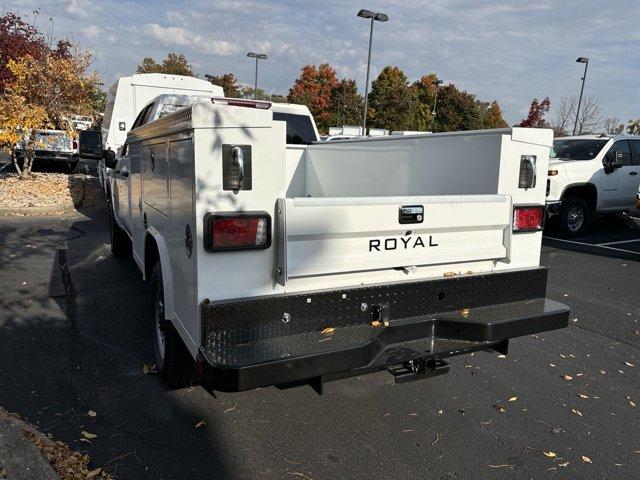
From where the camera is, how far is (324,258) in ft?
9.35

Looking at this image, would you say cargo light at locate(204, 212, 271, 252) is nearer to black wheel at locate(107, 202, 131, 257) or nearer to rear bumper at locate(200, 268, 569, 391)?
rear bumper at locate(200, 268, 569, 391)

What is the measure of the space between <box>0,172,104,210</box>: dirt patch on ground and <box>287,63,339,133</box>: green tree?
3966 centimetres

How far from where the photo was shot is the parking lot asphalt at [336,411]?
9.67ft

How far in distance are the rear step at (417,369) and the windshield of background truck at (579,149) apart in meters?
9.42

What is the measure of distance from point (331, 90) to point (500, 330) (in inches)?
2160

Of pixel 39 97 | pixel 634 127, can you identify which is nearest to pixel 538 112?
pixel 634 127

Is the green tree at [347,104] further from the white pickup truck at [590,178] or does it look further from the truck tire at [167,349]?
the truck tire at [167,349]

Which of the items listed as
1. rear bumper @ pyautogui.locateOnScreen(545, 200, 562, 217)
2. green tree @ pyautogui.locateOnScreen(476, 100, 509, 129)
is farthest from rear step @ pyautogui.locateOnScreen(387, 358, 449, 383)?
green tree @ pyautogui.locateOnScreen(476, 100, 509, 129)

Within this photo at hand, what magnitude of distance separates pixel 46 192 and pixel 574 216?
1210 cm

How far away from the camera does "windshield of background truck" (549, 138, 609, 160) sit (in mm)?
11141

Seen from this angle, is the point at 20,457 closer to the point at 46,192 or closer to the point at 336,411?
the point at 336,411

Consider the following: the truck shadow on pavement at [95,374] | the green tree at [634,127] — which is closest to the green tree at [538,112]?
the green tree at [634,127]

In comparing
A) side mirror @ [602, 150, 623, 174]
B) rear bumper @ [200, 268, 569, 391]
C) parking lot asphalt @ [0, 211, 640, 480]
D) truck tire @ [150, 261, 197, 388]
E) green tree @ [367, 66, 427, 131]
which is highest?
green tree @ [367, 66, 427, 131]

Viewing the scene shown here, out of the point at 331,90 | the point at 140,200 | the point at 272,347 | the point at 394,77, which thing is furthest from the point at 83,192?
the point at 331,90
